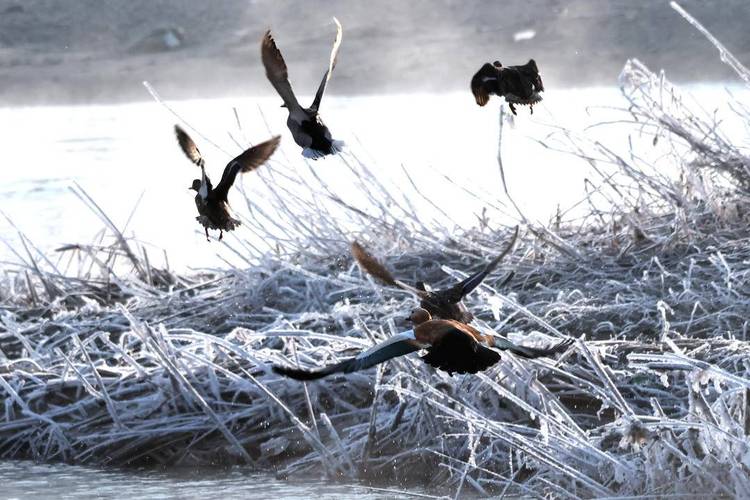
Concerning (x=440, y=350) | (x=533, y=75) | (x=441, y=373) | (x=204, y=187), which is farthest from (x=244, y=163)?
(x=441, y=373)

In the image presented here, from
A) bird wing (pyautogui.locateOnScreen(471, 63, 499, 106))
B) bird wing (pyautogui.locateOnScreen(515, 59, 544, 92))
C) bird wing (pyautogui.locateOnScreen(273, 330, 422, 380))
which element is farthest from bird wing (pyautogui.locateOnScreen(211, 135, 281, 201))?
bird wing (pyautogui.locateOnScreen(273, 330, 422, 380))

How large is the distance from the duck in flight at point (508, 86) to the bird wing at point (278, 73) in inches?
16.0

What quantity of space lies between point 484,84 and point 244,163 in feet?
1.81

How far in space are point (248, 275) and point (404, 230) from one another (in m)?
0.59

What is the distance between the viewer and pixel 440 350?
271cm

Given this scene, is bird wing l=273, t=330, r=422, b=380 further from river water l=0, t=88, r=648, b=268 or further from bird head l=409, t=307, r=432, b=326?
river water l=0, t=88, r=648, b=268

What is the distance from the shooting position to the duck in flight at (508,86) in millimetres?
3412

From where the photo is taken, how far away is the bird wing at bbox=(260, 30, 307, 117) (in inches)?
126

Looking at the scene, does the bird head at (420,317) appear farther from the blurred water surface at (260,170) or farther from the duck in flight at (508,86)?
the blurred water surface at (260,170)

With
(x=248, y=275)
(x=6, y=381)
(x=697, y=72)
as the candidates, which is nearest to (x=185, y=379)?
(x=6, y=381)

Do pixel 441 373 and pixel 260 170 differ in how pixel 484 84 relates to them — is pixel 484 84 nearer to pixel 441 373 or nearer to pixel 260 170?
pixel 441 373

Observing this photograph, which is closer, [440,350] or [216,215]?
[440,350]

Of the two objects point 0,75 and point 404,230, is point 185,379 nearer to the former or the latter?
point 404,230

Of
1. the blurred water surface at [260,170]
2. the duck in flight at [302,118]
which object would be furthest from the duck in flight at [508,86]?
the blurred water surface at [260,170]
